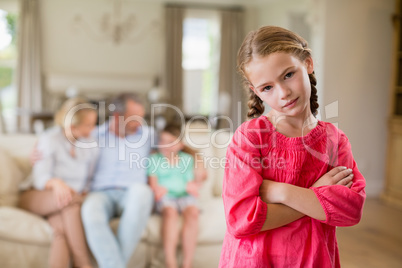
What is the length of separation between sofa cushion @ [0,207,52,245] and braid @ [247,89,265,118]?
155 cm

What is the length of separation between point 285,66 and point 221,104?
546 cm

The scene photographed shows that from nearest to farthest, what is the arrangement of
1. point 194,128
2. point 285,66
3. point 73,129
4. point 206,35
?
point 285,66 < point 73,129 < point 194,128 < point 206,35

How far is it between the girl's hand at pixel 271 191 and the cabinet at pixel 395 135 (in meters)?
3.42

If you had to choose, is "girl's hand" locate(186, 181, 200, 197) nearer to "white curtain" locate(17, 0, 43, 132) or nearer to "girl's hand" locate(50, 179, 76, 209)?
"girl's hand" locate(50, 179, 76, 209)

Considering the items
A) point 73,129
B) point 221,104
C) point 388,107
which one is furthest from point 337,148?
point 221,104

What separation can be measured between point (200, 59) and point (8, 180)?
15.9 feet

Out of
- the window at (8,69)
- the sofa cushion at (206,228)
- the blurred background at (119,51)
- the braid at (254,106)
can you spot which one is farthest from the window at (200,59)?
the braid at (254,106)

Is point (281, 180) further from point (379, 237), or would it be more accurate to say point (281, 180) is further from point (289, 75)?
point (379, 237)

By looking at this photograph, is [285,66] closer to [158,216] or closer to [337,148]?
[337,148]

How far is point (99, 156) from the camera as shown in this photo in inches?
79.0

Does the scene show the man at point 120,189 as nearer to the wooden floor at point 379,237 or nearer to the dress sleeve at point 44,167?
the dress sleeve at point 44,167

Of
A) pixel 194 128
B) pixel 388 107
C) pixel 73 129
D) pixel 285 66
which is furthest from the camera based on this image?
pixel 388 107

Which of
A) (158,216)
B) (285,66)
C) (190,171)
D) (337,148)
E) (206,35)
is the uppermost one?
(206,35)

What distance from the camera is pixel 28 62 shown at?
575cm
